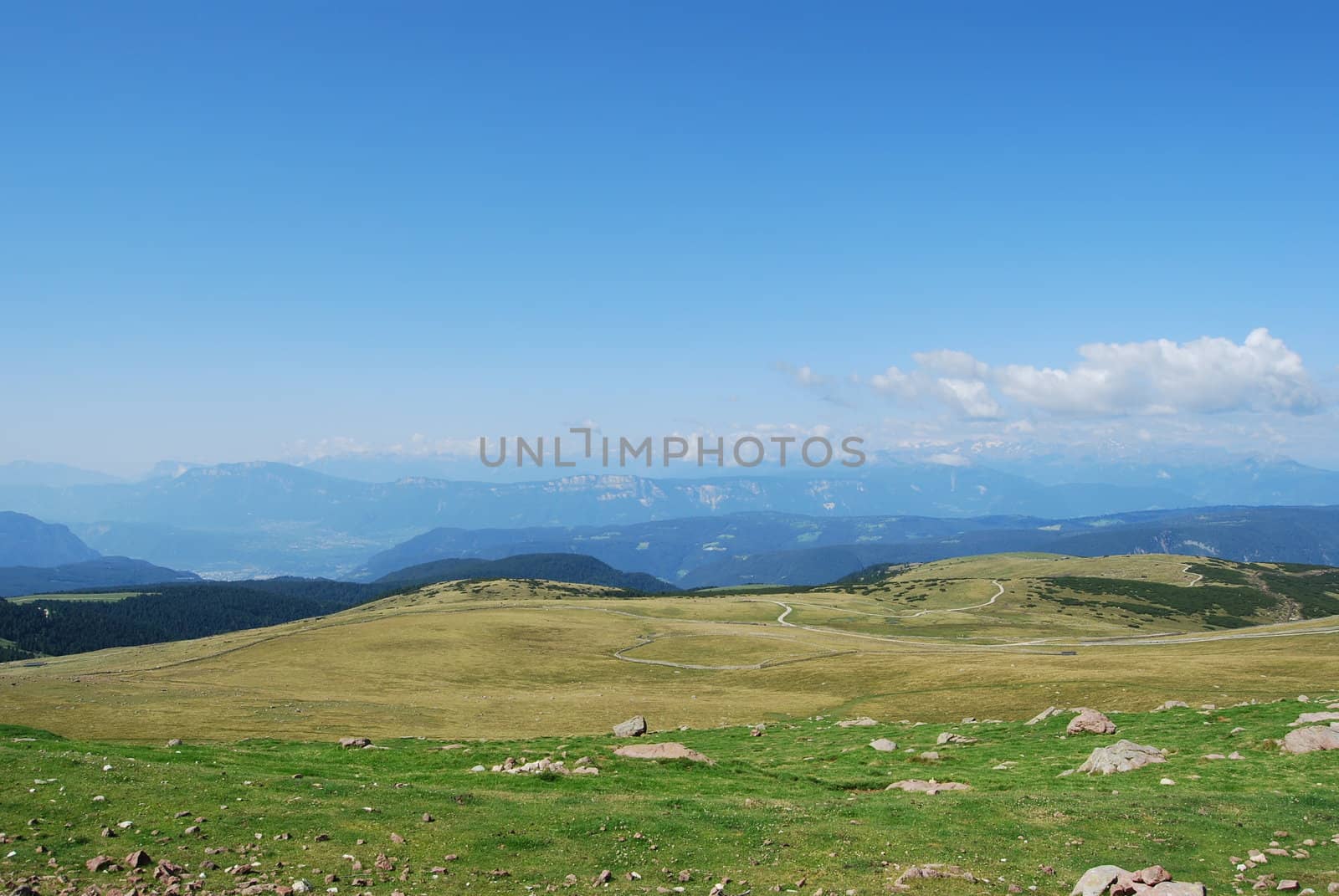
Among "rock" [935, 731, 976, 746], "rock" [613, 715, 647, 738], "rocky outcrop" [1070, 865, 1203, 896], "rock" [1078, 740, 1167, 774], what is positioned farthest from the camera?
"rock" [613, 715, 647, 738]

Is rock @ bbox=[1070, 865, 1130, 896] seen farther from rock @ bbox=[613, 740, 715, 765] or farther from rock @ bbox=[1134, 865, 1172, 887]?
rock @ bbox=[613, 740, 715, 765]

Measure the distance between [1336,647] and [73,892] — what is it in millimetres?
90336

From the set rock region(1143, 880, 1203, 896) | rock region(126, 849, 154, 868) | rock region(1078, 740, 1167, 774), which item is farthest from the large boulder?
rock region(126, 849, 154, 868)

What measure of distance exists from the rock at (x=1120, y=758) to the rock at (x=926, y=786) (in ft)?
18.2

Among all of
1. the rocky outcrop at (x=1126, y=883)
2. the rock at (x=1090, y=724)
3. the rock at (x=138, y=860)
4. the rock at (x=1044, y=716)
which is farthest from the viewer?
the rock at (x=1044, y=716)

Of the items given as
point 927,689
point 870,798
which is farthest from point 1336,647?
point 870,798

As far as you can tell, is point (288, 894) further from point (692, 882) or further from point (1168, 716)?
point (1168, 716)

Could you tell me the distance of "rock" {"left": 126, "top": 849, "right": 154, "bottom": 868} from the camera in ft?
59.5

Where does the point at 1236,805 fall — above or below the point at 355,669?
above

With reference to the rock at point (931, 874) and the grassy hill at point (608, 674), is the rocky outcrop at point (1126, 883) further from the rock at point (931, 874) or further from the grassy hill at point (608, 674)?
the grassy hill at point (608, 674)

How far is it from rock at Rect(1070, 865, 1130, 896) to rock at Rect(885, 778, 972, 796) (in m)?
10.4

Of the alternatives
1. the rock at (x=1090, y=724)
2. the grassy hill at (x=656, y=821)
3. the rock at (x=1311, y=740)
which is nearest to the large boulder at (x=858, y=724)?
the rock at (x=1090, y=724)

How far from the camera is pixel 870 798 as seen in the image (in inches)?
1081

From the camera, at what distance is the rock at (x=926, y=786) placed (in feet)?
94.3
